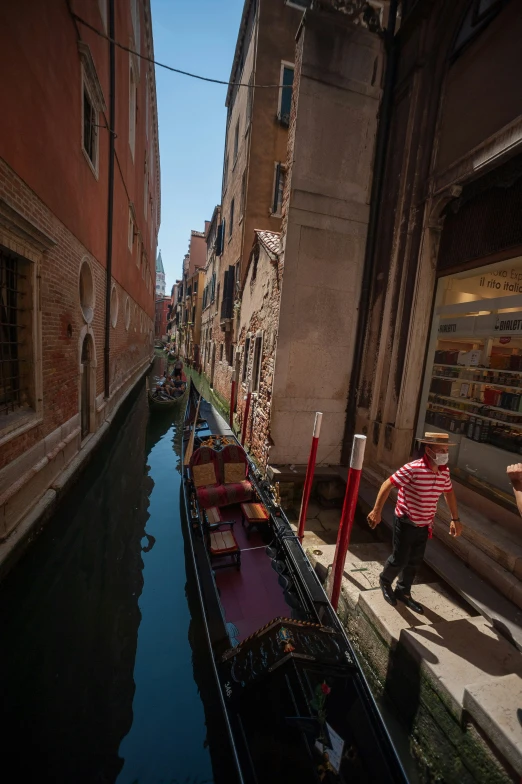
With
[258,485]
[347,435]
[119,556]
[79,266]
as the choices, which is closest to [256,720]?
[258,485]

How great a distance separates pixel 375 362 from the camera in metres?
5.40

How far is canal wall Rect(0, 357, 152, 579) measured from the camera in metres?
3.43

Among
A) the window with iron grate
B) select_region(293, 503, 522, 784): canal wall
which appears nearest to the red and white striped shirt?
select_region(293, 503, 522, 784): canal wall

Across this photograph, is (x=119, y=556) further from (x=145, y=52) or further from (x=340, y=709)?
(x=145, y=52)

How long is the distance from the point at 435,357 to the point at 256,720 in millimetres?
4400

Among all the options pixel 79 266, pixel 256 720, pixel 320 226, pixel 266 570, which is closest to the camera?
pixel 256 720

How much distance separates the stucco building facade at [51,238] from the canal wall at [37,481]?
0.02 meters

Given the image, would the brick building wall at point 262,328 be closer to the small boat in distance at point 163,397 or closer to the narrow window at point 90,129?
the narrow window at point 90,129

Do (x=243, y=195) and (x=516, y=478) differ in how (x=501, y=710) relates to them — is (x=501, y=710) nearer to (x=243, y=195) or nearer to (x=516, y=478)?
(x=516, y=478)

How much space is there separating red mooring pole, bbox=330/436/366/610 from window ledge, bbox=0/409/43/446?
3.28 m

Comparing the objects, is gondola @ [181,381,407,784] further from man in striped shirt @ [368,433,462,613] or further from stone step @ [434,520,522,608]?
stone step @ [434,520,522,608]

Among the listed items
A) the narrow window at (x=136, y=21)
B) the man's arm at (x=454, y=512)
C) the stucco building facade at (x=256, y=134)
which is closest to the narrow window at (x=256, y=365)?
the stucco building facade at (x=256, y=134)

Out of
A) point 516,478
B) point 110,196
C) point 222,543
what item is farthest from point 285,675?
point 110,196

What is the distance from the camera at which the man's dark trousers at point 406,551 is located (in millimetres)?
2840
